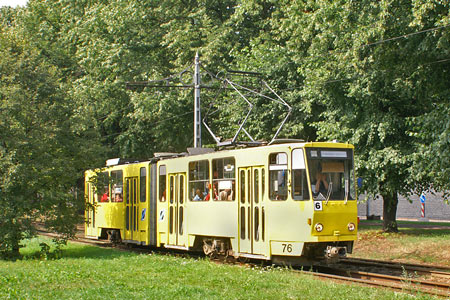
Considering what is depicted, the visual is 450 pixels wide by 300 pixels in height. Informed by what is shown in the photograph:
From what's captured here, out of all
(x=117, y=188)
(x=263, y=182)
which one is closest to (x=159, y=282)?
(x=263, y=182)

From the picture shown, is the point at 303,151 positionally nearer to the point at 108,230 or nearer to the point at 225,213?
the point at 225,213

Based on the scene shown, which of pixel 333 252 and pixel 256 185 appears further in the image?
pixel 256 185

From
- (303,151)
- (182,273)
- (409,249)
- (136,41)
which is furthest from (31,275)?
(136,41)

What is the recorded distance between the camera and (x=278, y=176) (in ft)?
50.7

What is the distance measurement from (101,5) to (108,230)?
1546 centimetres

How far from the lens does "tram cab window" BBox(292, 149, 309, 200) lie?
49.0ft

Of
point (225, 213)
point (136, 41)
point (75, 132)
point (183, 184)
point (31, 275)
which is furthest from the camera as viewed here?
point (136, 41)

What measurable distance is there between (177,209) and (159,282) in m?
6.29

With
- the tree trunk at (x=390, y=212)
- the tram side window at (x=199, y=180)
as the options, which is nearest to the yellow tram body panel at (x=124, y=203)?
the tram side window at (x=199, y=180)

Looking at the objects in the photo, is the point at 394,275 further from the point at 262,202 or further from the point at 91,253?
the point at 91,253

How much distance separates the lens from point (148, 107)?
3156 cm

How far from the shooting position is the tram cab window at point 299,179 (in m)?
14.9

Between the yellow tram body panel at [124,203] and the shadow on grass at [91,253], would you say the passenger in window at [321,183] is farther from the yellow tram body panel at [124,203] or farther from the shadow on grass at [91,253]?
the yellow tram body panel at [124,203]

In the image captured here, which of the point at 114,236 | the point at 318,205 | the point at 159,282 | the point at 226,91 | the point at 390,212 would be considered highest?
the point at 226,91
